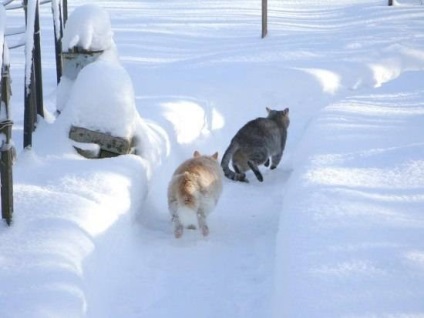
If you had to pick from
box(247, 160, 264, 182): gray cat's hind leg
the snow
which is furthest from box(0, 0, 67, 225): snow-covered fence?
box(247, 160, 264, 182): gray cat's hind leg

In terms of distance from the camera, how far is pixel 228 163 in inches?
300

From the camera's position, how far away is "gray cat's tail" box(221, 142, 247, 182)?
755 centimetres

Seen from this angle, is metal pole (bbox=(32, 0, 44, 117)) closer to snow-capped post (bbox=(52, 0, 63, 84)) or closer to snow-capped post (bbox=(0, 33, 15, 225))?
snow-capped post (bbox=(52, 0, 63, 84))

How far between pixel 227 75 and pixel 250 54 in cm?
174

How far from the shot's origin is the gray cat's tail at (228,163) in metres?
7.55

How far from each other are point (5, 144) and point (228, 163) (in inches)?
123

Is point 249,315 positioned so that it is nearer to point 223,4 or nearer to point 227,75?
point 227,75

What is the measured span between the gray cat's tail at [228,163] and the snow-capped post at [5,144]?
116 inches

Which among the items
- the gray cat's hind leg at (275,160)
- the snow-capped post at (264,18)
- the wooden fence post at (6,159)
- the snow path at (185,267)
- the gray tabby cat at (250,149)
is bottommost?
the snow path at (185,267)

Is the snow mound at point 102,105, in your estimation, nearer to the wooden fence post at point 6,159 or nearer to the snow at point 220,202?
the snow at point 220,202

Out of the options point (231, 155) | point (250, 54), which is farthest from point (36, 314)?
point (250, 54)

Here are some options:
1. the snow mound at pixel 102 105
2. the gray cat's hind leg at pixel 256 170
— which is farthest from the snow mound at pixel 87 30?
the gray cat's hind leg at pixel 256 170

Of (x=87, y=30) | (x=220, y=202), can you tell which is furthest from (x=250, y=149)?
(x=87, y=30)

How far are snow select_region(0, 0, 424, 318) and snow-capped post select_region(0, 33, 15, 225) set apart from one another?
134 mm
